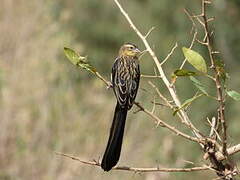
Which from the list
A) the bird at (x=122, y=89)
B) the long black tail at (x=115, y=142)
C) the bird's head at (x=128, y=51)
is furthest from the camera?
the bird's head at (x=128, y=51)

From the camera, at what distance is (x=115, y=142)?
285cm

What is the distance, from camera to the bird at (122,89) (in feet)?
9.26

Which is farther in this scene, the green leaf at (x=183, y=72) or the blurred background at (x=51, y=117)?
the blurred background at (x=51, y=117)

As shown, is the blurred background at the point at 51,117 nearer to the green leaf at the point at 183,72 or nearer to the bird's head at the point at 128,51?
the bird's head at the point at 128,51

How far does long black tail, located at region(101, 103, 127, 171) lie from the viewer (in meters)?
2.57

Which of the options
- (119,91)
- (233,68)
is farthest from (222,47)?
(119,91)

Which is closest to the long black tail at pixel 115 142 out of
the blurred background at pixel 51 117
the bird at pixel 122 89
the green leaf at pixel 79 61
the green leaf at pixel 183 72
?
the bird at pixel 122 89

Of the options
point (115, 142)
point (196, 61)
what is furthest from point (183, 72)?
point (115, 142)

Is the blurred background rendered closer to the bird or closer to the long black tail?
the bird

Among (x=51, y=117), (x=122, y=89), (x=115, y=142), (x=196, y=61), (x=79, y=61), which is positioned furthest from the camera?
(x=51, y=117)

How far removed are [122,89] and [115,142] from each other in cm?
98

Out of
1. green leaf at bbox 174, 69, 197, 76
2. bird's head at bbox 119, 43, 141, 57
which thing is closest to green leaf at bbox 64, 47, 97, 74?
green leaf at bbox 174, 69, 197, 76

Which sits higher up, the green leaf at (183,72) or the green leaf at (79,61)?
the green leaf at (79,61)

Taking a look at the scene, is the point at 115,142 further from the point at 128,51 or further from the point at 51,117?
the point at 51,117
